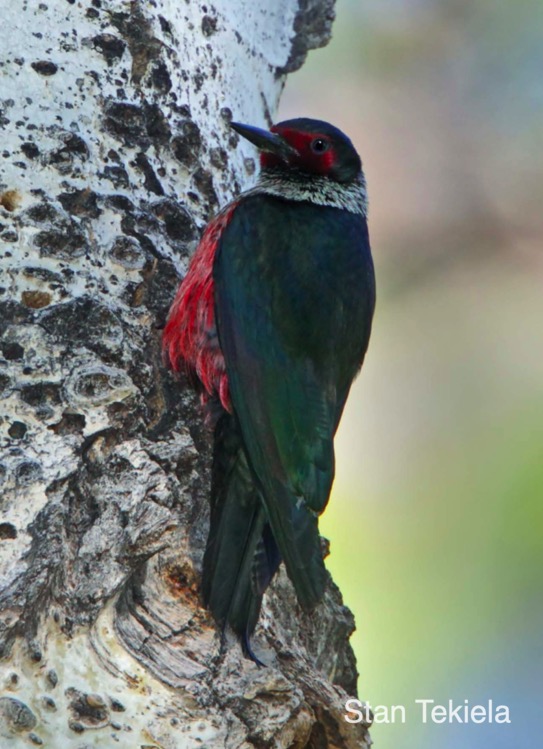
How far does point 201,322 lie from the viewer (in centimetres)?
302

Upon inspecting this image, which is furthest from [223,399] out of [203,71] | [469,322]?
[469,322]

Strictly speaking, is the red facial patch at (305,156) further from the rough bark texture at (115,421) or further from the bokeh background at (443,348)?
the bokeh background at (443,348)

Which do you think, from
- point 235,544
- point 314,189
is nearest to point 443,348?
point 314,189

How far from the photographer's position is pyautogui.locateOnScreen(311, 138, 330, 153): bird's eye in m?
3.46

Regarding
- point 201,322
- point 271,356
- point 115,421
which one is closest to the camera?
point 115,421

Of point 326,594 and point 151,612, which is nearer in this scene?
point 151,612

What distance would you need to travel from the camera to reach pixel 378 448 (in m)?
4.51

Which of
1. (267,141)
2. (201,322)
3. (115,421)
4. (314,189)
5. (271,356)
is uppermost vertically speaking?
(314,189)

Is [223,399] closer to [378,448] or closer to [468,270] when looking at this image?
[378,448]

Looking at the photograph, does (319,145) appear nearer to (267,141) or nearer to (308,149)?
(308,149)

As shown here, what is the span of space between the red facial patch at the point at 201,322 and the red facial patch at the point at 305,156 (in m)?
0.43

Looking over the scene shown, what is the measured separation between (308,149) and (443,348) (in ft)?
4.81

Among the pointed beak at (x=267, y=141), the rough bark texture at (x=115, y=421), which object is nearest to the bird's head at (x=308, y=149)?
the pointed beak at (x=267, y=141)

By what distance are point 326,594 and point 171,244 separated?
0.95 meters
